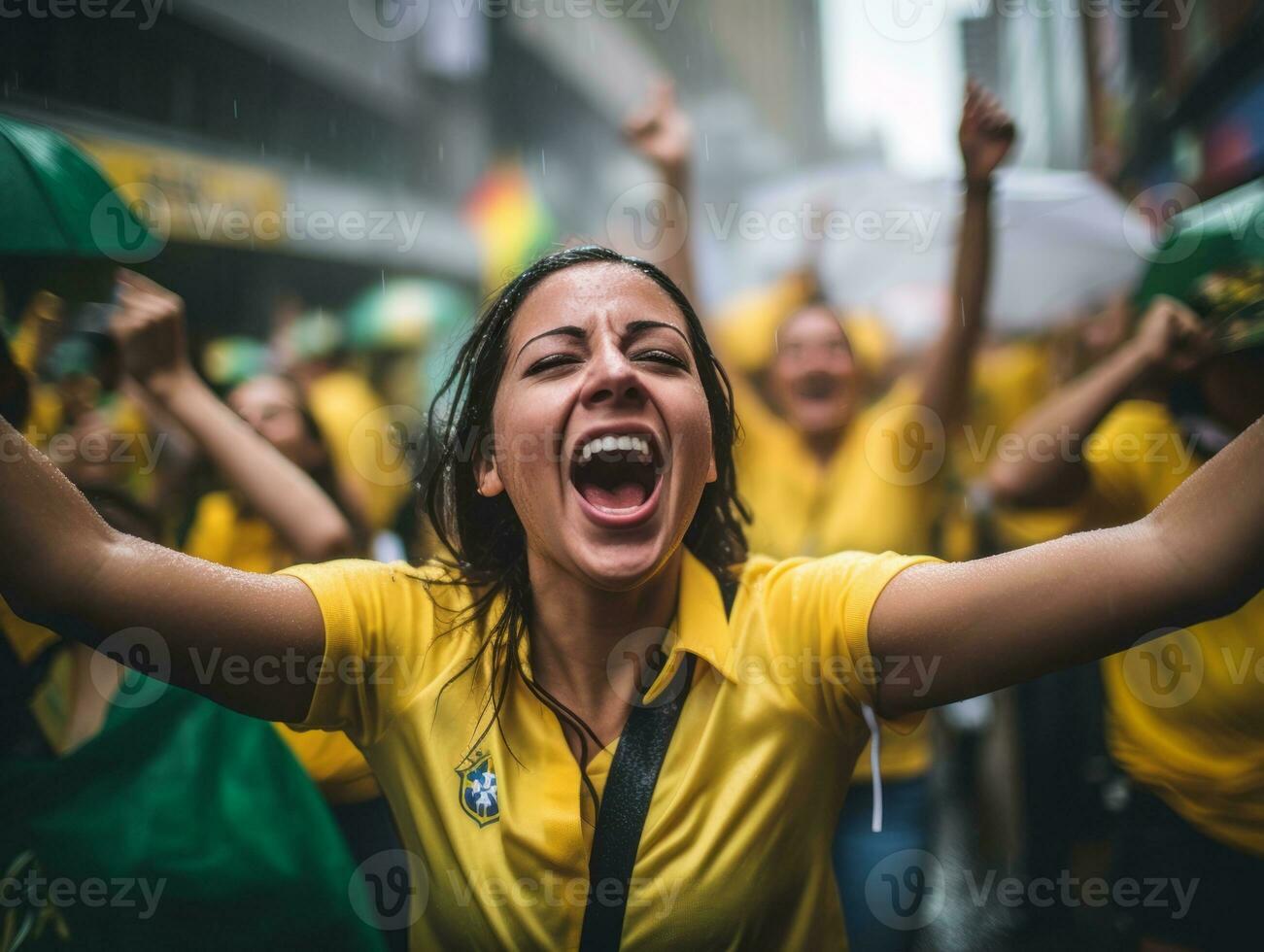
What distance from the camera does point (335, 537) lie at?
2191 millimetres

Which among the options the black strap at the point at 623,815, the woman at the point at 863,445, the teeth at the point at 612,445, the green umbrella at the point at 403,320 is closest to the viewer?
the black strap at the point at 623,815

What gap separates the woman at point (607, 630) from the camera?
4.46ft

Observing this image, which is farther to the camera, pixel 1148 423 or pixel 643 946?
pixel 1148 423

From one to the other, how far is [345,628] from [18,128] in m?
1.10

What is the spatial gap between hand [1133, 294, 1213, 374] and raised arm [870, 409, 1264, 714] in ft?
3.44

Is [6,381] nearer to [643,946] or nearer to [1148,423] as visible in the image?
[643,946]

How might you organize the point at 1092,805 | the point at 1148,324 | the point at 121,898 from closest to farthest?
the point at 121,898 → the point at 1148,324 → the point at 1092,805

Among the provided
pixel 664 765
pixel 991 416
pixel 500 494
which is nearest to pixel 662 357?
pixel 500 494

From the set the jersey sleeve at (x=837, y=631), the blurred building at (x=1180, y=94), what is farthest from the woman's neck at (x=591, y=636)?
the blurred building at (x=1180, y=94)

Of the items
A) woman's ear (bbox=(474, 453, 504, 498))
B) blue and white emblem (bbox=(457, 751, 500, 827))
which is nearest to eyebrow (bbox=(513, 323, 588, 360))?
woman's ear (bbox=(474, 453, 504, 498))

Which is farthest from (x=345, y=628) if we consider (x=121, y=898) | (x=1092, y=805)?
(x=1092, y=805)

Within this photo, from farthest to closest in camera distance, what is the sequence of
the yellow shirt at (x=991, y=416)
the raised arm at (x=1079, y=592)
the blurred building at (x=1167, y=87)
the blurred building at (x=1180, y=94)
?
1. the blurred building at (x=1180, y=94)
2. the blurred building at (x=1167, y=87)
3. the yellow shirt at (x=991, y=416)
4. the raised arm at (x=1079, y=592)

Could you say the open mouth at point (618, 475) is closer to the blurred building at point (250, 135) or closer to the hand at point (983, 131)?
the hand at point (983, 131)

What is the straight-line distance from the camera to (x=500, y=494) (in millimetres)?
1843
